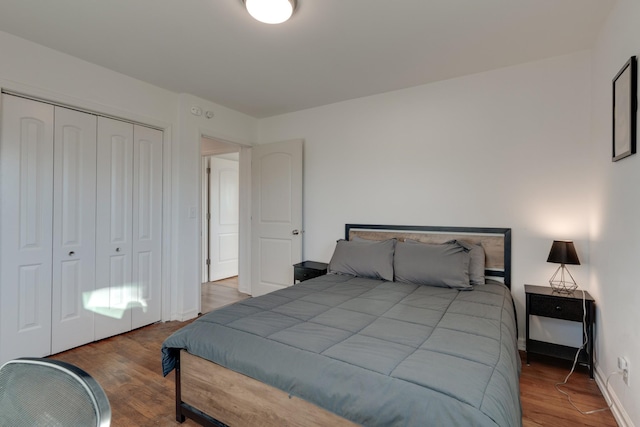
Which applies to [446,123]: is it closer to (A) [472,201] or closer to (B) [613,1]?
(A) [472,201]

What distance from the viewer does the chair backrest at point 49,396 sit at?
0.66 meters

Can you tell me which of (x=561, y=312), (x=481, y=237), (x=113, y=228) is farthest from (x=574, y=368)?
(x=113, y=228)

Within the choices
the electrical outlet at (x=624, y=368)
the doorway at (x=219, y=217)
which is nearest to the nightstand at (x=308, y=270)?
the doorway at (x=219, y=217)

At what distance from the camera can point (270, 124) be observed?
435 cm

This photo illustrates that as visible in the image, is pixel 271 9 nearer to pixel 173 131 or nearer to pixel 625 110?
pixel 173 131

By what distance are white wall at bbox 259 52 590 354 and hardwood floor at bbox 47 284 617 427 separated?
52 centimetres

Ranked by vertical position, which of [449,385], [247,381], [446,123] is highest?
[446,123]

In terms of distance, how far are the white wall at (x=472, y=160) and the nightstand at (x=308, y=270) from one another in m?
0.27

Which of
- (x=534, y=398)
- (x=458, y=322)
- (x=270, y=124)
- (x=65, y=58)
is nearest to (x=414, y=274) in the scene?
(x=458, y=322)

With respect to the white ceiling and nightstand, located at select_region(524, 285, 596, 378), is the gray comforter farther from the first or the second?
the white ceiling

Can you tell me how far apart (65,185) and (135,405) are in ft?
6.17

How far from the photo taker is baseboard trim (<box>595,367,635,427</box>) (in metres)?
1.71

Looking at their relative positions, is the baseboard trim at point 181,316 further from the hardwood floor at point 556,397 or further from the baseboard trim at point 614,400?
the baseboard trim at point 614,400

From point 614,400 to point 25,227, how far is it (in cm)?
421
